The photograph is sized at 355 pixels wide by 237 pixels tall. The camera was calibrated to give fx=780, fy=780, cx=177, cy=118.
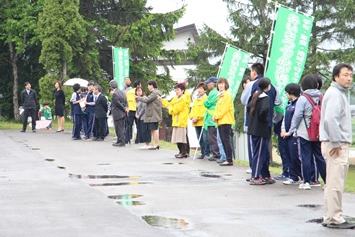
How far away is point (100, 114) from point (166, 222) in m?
15.8

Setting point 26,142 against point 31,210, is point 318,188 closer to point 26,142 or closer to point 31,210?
point 31,210

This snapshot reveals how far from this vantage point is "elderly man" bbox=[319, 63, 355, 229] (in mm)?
8922

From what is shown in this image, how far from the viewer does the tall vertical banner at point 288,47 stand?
50.9 feet

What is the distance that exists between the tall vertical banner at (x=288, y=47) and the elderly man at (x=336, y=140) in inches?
248

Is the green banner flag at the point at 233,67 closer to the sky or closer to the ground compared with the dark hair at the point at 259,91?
closer to the sky

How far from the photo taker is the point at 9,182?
13.6m

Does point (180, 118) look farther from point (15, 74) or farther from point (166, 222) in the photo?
point (15, 74)

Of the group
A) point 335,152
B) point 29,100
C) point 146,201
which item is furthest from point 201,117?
point 29,100

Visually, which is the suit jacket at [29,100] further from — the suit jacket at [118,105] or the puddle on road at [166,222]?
the puddle on road at [166,222]

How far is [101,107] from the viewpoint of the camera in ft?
81.8

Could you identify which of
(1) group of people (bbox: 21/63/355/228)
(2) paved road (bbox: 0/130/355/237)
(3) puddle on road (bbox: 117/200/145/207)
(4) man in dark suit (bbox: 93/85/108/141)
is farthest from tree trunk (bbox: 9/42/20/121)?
(3) puddle on road (bbox: 117/200/145/207)

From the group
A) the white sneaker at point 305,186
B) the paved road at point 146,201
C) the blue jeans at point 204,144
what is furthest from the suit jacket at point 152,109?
the white sneaker at point 305,186

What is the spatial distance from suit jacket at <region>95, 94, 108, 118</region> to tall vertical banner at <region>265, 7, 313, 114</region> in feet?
32.5

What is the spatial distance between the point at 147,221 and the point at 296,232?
1816mm
